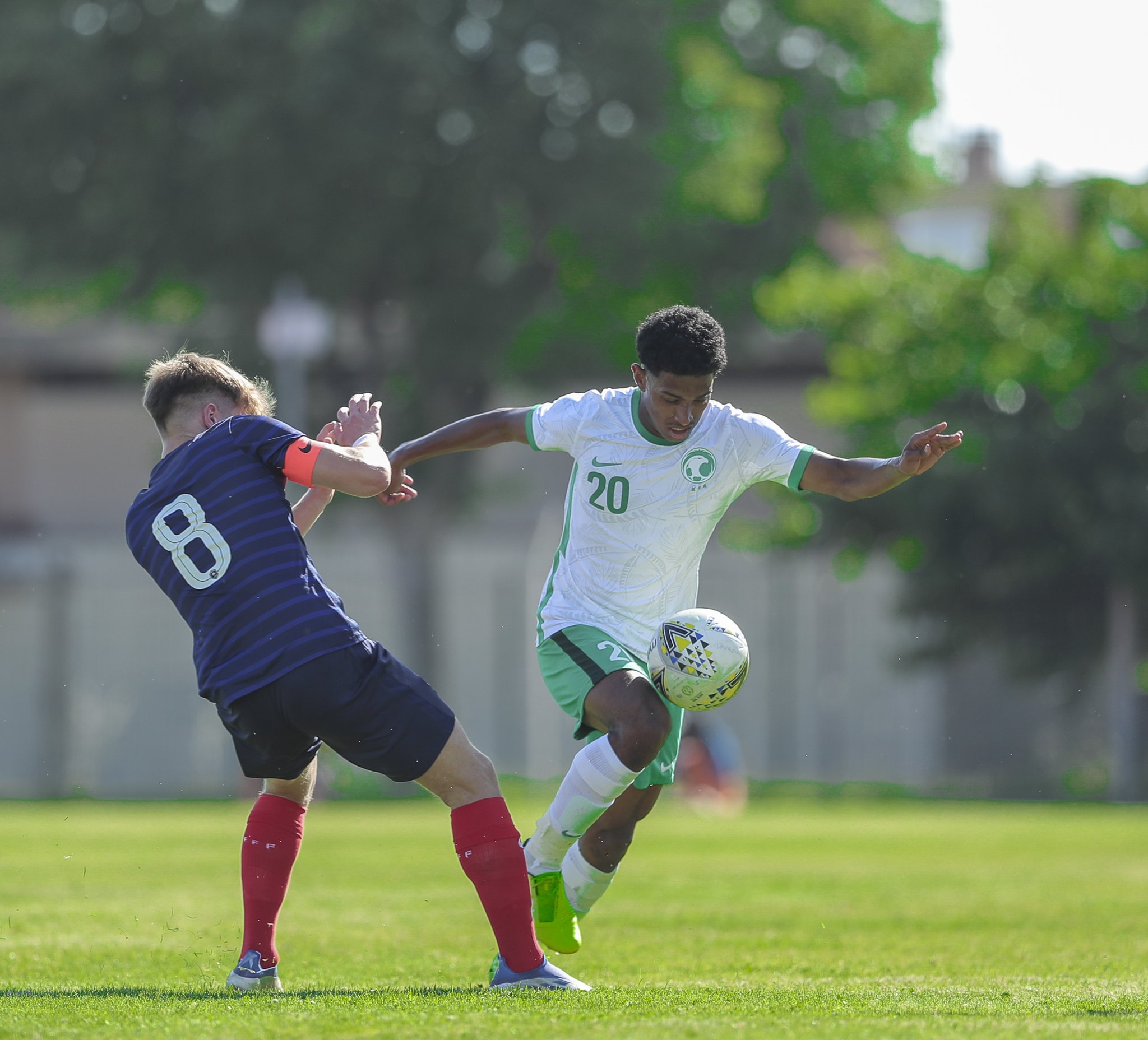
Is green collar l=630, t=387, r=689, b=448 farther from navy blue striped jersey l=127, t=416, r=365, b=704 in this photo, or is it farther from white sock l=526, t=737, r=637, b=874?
navy blue striped jersey l=127, t=416, r=365, b=704

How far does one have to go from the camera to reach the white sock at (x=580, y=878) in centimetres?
689

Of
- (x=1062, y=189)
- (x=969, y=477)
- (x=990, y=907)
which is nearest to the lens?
(x=990, y=907)

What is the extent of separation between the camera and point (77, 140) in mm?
28219

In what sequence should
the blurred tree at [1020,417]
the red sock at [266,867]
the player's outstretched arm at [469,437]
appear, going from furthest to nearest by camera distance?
1. the blurred tree at [1020,417]
2. the player's outstretched arm at [469,437]
3. the red sock at [266,867]

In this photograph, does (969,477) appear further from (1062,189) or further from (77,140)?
(77,140)

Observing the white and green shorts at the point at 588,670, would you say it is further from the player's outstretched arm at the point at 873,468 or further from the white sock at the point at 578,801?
the player's outstretched arm at the point at 873,468

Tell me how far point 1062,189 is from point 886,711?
28.2 ft

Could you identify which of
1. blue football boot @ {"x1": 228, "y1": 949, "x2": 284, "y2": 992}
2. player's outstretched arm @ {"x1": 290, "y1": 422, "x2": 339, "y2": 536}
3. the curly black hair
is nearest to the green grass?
blue football boot @ {"x1": 228, "y1": 949, "x2": 284, "y2": 992}

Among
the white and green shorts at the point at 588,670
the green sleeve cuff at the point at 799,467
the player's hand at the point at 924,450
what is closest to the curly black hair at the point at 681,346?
the green sleeve cuff at the point at 799,467

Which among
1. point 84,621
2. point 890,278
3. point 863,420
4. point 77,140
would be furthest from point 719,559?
point 77,140

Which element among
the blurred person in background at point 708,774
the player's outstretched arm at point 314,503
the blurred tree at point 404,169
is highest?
the blurred tree at point 404,169

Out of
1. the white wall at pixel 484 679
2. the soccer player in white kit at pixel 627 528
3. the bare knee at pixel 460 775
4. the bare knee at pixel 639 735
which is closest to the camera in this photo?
the bare knee at pixel 460 775

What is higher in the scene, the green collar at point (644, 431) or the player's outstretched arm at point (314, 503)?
the green collar at point (644, 431)

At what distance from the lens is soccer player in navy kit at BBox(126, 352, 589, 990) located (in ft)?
18.5
